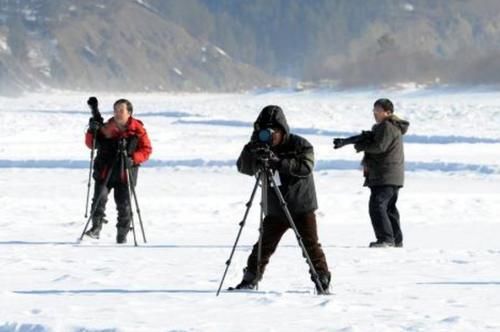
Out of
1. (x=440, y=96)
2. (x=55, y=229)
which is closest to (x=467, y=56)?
(x=440, y=96)

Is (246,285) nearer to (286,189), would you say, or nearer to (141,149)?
(286,189)

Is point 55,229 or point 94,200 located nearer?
point 94,200

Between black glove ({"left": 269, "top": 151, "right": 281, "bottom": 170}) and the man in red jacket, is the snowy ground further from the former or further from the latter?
black glove ({"left": 269, "top": 151, "right": 281, "bottom": 170})

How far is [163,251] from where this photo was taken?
11109 mm

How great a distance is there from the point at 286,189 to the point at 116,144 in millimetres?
3657

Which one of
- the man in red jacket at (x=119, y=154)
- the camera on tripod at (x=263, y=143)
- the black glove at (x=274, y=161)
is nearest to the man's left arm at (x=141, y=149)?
the man in red jacket at (x=119, y=154)

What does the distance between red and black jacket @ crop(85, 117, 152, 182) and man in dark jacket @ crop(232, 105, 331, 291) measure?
10.4 feet

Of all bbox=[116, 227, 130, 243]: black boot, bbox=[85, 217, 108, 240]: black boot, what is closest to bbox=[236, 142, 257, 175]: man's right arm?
bbox=[116, 227, 130, 243]: black boot

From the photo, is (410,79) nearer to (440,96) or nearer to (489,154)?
(440,96)

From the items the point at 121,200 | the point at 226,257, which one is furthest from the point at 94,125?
the point at 226,257

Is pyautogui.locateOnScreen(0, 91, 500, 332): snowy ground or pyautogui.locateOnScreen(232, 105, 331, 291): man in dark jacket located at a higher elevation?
pyautogui.locateOnScreen(232, 105, 331, 291): man in dark jacket

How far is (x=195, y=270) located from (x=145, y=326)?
264cm

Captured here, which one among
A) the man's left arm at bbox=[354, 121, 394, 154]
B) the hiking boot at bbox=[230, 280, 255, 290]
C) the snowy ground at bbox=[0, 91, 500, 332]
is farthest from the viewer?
the man's left arm at bbox=[354, 121, 394, 154]

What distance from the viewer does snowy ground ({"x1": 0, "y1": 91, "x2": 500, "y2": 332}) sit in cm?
763
